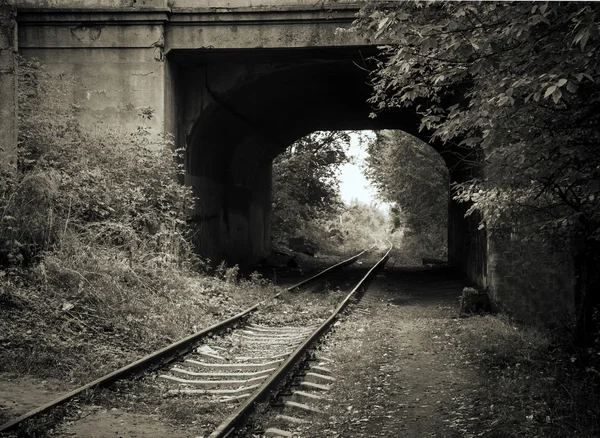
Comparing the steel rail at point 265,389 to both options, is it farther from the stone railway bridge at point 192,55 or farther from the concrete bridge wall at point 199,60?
the concrete bridge wall at point 199,60

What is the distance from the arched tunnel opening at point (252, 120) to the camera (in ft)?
48.5

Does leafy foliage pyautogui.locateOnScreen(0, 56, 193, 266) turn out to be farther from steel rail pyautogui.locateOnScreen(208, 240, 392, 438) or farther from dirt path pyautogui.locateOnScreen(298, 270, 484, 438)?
dirt path pyautogui.locateOnScreen(298, 270, 484, 438)

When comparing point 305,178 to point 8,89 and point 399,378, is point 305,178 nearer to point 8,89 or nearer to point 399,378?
point 8,89

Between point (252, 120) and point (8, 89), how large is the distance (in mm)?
8160

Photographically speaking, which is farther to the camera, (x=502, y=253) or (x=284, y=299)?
(x=284, y=299)

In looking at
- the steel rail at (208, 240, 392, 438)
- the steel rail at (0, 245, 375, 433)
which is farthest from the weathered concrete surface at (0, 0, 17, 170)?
the steel rail at (208, 240, 392, 438)

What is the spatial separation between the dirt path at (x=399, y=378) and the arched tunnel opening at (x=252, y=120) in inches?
138

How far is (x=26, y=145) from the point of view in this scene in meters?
11.7

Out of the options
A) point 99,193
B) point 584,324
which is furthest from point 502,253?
point 99,193

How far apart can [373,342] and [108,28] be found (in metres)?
8.88

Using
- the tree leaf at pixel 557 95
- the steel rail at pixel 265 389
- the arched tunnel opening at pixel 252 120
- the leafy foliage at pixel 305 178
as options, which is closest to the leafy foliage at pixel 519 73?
the tree leaf at pixel 557 95

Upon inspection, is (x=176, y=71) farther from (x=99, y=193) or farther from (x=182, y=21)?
(x=99, y=193)

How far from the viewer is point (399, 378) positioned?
24.6 feet

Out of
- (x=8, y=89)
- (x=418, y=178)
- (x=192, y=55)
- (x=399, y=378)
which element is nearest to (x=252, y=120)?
(x=192, y=55)
